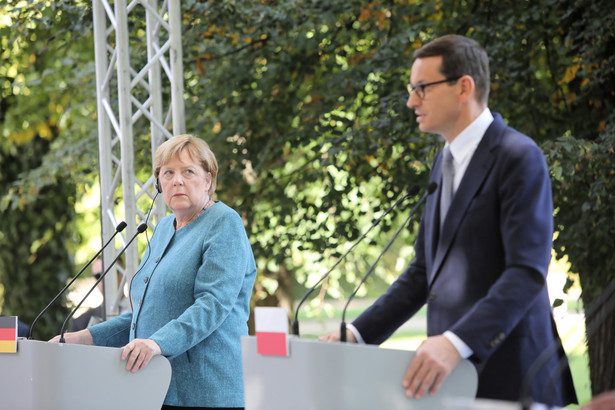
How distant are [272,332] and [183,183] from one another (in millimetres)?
807

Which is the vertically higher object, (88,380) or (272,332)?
(272,332)

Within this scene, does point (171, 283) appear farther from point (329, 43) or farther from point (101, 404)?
point (329, 43)

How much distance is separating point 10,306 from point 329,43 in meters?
5.16

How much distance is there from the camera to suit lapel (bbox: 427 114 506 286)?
172 centimetres

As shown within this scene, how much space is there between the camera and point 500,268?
1703mm

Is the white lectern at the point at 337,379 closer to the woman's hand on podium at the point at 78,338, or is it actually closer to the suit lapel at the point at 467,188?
the suit lapel at the point at 467,188

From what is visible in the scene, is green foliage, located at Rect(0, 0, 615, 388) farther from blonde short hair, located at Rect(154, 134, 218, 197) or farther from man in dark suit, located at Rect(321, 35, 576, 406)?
man in dark suit, located at Rect(321, 35, 576, 406)

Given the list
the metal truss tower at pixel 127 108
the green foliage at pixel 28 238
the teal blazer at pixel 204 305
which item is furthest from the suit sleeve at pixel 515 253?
the green foliage at pixel 28 238

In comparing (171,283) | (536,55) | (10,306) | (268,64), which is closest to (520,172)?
(171,283)

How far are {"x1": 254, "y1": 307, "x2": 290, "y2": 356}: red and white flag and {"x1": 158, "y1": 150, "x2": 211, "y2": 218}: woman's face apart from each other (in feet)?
2.39

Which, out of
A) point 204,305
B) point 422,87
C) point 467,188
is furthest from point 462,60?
point 204,305

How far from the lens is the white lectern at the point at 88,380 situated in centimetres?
220

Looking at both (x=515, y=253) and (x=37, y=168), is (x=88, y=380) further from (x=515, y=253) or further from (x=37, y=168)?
(x=37, y=168)

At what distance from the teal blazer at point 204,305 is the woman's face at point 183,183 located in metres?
0.06
